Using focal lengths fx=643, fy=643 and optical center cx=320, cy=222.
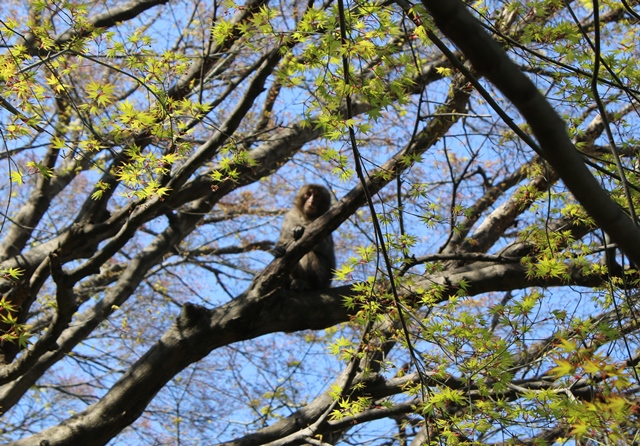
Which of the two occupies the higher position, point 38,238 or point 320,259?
point 38,238

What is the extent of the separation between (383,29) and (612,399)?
2149mm

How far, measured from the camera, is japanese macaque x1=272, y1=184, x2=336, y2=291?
23.1ft

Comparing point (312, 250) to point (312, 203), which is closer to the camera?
point (312, 250)

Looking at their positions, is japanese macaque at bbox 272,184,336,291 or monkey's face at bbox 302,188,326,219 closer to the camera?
japanese macaque at bbox 272,184,336,291

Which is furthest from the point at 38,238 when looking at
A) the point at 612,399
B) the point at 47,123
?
the point at 612,399

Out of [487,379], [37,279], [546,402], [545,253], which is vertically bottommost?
[546,402]

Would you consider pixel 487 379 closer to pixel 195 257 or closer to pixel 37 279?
pixel 37 279

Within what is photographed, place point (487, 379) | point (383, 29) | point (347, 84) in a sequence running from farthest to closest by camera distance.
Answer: point (487, 379)
point (383, 29)
point (347, 84)

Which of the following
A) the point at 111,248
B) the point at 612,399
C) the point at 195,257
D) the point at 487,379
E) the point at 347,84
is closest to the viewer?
the point at 612,399

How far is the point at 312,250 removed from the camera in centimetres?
642

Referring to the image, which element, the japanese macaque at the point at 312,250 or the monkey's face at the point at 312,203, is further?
the monkey's face at the point at 312,203

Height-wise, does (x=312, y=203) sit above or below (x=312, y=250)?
above

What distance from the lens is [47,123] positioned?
12.6ft

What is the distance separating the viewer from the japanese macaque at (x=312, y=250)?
704cm
